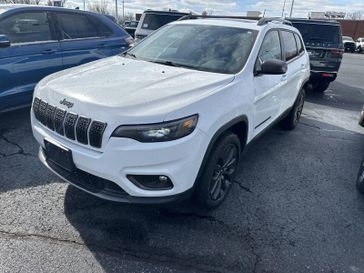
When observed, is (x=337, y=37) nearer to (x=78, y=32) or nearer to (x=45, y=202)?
(x=78, y=32)

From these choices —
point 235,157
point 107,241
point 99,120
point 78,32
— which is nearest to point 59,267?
point 107,241

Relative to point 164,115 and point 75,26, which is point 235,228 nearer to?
point 164,115

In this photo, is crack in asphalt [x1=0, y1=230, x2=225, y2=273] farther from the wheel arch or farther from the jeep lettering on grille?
the jeep lettering on grille

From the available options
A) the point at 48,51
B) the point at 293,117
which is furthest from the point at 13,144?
the point at 293,117

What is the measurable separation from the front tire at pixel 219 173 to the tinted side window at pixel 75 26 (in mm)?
3676

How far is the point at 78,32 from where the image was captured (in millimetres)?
5492

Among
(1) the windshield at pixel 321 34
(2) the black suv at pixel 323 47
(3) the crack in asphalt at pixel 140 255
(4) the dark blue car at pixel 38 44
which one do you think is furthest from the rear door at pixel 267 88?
(1) the windshield at pixel 321 34

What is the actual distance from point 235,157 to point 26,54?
137 inches

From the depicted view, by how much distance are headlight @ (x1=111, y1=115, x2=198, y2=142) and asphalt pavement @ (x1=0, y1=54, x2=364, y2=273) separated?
0.98m

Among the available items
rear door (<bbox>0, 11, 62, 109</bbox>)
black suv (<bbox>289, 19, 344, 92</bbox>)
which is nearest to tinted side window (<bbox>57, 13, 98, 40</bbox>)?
rear door (<bbox>0, 11, 62, 109</bbox>)

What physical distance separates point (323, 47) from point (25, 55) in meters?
6.97

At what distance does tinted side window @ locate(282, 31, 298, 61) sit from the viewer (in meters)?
4.55

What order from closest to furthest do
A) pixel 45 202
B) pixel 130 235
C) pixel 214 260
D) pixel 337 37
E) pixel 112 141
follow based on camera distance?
pixel 112 141, pixel 214 260, pixel 130 235, pixel 45 202, pixel 337 37

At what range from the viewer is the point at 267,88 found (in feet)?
11.9
